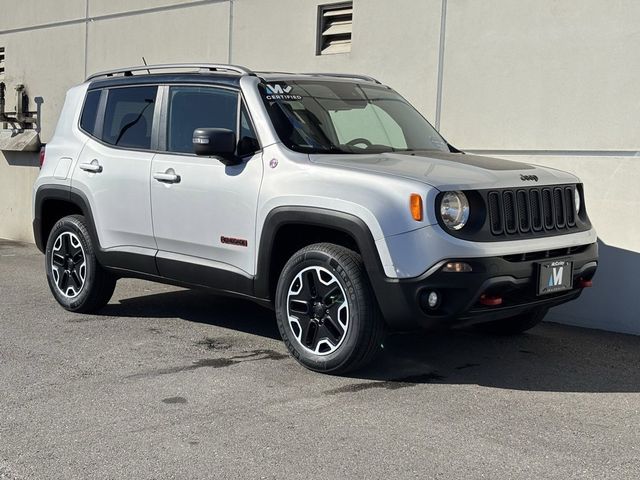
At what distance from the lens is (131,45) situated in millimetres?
11750

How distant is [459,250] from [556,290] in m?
0.83

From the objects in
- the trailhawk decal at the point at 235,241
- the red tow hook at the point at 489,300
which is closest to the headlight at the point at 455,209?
the red tow hook at the point at 489,300

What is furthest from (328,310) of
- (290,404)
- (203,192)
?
(203,192)

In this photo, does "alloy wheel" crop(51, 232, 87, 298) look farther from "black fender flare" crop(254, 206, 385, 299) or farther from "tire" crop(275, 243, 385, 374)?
"tire" crop(275, 243, 385, 374)

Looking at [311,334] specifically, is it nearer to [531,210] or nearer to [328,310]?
[328,310]

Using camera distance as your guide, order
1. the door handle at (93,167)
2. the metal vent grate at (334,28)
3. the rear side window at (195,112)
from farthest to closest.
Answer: the metal vent grate at (334,28), the door handle at (93,167), the rear side window at (195,112)

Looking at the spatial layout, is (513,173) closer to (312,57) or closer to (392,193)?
(392,193)

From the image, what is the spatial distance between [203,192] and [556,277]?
2.35 meters

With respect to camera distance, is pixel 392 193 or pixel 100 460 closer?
pixel 100 460

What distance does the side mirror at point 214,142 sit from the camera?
5.62 metres

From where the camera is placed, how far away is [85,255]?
7.01 metres

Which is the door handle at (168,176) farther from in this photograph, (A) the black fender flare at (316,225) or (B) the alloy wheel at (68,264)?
(B) the alloy wheel at (68,264)

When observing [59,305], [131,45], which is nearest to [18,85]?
[131,45]

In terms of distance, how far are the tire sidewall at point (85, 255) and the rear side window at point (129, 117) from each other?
2.44ft
